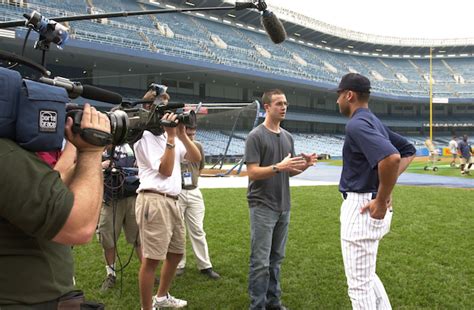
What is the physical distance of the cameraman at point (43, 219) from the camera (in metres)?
1.28

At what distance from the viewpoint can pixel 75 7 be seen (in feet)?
105

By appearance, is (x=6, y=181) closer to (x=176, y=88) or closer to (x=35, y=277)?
(x=35, y=277)

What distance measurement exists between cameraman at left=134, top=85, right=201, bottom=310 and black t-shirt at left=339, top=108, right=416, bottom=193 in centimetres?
143

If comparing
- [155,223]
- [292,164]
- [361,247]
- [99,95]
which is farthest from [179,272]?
[99,95]

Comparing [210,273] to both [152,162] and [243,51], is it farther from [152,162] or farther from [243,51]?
[243,51]

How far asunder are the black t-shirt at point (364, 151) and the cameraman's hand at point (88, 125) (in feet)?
5.98

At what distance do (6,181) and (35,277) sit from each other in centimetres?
42

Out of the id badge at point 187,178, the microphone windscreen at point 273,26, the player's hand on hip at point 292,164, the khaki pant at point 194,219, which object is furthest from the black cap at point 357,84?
the khaki pant at point 194,219

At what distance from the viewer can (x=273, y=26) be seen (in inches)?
125

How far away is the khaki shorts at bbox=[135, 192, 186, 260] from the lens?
348 cm

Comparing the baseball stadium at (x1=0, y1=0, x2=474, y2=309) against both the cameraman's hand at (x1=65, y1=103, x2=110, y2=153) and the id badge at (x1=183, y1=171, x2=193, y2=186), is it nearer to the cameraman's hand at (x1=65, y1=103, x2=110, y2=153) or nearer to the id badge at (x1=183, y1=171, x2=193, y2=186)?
the cameraman's hand at (x1=65, y1=103, x2=110, y2=153)

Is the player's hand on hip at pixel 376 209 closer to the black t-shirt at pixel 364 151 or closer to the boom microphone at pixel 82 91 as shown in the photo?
the black t-shirt at pixel 364 151

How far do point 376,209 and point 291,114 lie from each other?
43280 mm

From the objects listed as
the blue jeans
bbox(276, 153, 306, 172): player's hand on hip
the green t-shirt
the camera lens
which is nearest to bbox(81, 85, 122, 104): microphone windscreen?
the green t-shirt
